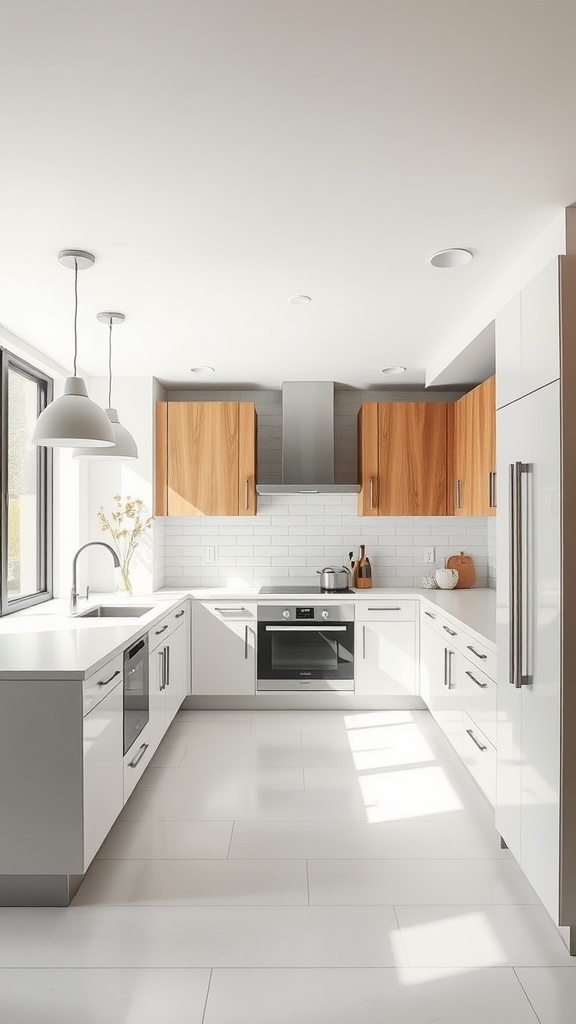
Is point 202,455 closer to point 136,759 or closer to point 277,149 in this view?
point 136,759

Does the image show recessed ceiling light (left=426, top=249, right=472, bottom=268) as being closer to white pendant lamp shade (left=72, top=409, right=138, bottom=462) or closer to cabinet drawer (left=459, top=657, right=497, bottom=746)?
white pendant lamp shade (left=72, top=409, right=138, bottom=462)

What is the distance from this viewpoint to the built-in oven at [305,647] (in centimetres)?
498

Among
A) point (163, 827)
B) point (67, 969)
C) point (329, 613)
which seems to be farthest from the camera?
point (329, 613)

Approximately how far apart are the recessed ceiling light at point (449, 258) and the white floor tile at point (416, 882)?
Answer: 8.04 ft

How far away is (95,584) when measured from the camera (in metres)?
5.18

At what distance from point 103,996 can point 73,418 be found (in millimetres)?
1921

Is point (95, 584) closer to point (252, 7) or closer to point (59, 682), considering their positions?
point (59, 682)

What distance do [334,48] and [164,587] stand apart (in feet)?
14.6

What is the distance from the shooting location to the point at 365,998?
1.98 meters

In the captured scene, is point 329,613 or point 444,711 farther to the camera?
point 329,613

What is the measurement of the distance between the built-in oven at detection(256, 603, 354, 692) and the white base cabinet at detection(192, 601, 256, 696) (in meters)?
0.07

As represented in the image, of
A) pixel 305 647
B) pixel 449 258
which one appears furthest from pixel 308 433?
pixel 449 258

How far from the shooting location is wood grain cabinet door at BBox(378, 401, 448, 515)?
5.22m

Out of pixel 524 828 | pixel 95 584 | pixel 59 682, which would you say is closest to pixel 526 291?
pixel 524 828
